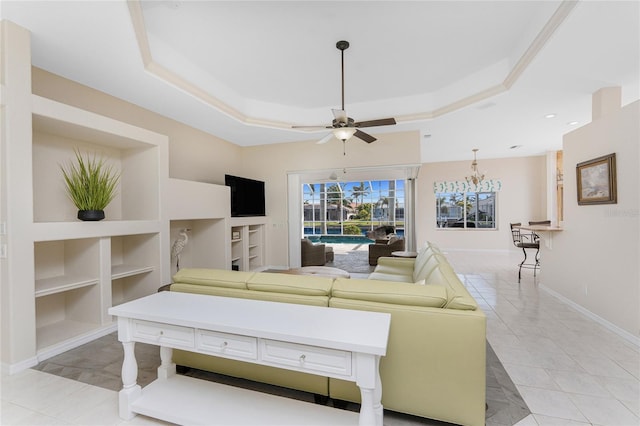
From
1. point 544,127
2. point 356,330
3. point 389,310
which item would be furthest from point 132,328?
point 544,127

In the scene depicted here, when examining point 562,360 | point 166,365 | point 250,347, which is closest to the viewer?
point 250,347

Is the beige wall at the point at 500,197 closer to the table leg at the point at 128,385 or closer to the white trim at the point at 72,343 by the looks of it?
the white trim at the point at 72,343

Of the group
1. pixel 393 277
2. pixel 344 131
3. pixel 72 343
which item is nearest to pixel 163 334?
pixel 72 343

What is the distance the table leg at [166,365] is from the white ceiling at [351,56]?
273 cm

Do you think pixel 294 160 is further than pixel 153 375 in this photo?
Yes

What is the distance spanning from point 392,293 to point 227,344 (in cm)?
101

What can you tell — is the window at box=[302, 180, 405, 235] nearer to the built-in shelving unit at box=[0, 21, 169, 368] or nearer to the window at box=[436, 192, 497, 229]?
the window at box=[436, 192, 497, 229]

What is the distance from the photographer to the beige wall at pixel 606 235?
270 cm

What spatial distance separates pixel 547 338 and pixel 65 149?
5.63m

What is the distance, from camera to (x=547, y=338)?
2.76 m

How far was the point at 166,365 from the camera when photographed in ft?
6.53

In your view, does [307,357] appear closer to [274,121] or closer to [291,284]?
[291,284]

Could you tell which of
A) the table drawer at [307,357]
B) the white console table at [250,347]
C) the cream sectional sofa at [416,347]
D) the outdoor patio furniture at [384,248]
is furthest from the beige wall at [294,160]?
the table drawer at [307,357]

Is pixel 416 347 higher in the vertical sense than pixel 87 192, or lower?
lower
